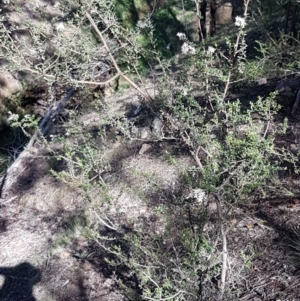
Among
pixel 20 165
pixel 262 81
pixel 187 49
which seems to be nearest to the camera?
pixel 187 49

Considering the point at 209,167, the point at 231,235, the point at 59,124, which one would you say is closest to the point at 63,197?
the point at 59,124

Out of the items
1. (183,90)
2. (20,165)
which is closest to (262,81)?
(183,90)

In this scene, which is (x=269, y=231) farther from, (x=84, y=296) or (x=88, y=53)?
(x=88, y=53)

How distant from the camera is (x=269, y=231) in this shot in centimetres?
387

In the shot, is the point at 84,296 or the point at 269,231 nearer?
the point at 269,231

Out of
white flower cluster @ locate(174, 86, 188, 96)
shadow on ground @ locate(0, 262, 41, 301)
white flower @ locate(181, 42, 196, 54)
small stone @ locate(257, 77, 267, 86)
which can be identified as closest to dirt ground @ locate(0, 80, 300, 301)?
shadow on ground @ locate(0, 262, 41, 301)

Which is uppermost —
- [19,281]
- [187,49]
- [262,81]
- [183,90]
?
[187,49]

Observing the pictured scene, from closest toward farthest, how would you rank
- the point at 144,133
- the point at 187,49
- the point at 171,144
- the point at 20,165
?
the point at 187,49, the point at 171,144, the point at 144,133, the point at 20,165

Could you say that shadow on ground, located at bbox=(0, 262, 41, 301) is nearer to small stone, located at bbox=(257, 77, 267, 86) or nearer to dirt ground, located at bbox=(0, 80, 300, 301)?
dirt ground, located at bbox=(0, 80, 300, 301)

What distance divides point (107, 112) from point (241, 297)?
2012mm

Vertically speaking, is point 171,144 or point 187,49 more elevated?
point 187,49

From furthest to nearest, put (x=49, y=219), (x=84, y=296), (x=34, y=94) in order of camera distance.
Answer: (x=34, y=94), (x=49, y=219), (x=84, y=296)

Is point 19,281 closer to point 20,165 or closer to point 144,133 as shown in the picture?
point 20,165

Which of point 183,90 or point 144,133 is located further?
point 144,133
